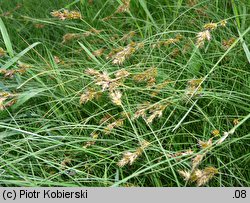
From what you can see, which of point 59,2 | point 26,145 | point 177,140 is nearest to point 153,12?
point 59,2

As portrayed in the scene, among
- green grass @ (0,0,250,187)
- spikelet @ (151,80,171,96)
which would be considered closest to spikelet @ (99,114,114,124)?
green grass @ (0,0,250,187)

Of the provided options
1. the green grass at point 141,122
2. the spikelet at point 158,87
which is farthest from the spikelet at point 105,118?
the spikelet at point 158,87

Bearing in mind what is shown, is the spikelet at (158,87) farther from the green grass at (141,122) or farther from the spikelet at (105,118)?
the spikelet at (105,118)

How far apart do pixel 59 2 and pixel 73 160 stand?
1.44 m

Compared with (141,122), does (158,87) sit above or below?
above

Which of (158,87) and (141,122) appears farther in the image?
(141,122)

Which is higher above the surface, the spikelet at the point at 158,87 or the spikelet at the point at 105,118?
the spikelet at the point at 158,87

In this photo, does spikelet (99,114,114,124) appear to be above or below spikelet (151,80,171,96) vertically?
below

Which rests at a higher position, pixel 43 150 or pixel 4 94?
pixel 4 94

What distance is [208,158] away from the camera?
1.63 metres

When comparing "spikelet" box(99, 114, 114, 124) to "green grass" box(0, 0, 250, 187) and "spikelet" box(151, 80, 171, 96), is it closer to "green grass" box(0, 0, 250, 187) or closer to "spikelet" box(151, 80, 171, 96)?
"green grass" box(0, 0, 250, 187)
